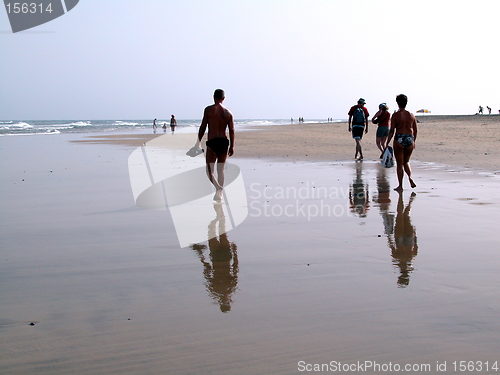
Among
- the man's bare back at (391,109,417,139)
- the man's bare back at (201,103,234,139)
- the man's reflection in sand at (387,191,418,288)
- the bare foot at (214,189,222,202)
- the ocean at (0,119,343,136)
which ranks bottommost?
the man's reflection in sand at (387,191,418,288)

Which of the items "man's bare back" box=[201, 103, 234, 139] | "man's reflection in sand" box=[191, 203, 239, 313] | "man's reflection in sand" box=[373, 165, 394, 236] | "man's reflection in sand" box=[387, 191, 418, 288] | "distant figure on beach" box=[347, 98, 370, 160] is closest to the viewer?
"man's reflection in sand" box=[191, 203, 239, 313]

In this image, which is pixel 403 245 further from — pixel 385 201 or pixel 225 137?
pixel 225 137

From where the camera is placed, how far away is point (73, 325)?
118 inches

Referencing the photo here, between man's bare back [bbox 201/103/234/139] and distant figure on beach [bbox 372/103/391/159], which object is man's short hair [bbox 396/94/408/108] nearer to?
man's bare back [bbox 201/103/234/139]

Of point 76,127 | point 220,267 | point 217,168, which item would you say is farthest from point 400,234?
point 76,127

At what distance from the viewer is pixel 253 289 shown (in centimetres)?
361

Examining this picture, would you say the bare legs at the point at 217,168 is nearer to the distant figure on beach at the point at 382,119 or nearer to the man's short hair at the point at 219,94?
the man's short hair at the point at 219,94

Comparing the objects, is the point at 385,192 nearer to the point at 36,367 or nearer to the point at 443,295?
the point at 443,295

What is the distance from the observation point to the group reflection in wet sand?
13.3 feet

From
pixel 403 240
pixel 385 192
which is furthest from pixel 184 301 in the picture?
pixel 385 192

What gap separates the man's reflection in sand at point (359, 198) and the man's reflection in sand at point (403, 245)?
0.52m

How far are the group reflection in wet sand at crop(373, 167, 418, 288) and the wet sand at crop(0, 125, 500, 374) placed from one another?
23 millimetres

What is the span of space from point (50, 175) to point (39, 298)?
9075 millimetres

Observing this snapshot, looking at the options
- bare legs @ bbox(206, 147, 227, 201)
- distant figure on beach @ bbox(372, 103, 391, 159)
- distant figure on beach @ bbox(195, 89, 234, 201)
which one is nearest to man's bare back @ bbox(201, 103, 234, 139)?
distant figure on beach @ bbox(195, 89, 234, 201)
